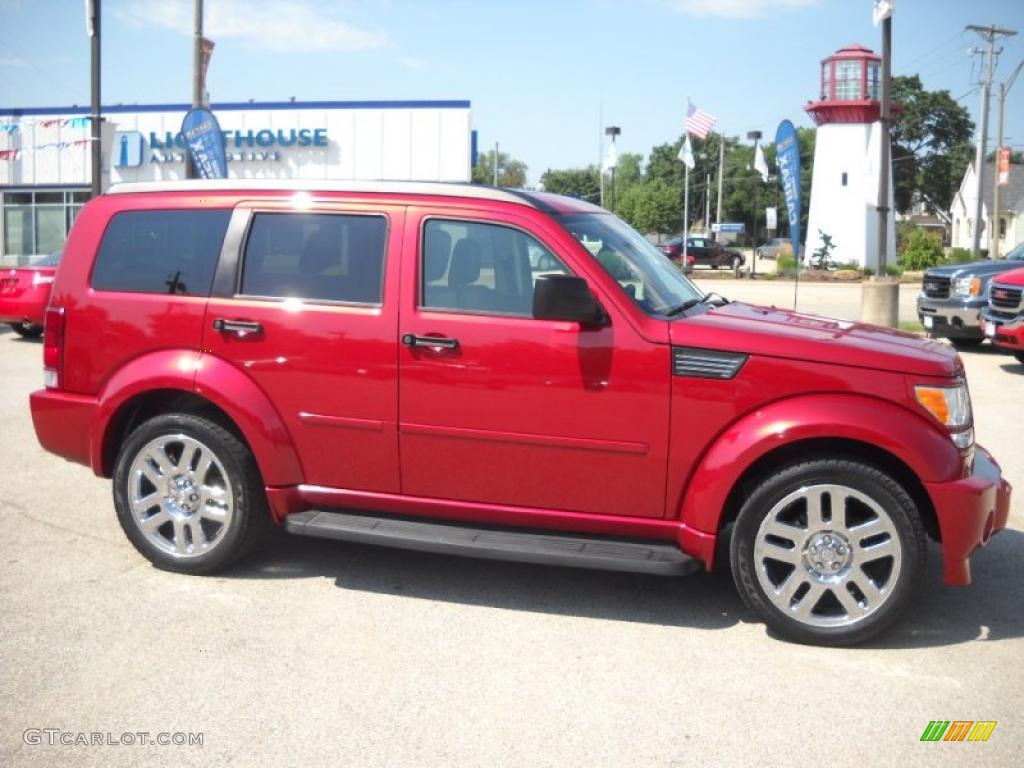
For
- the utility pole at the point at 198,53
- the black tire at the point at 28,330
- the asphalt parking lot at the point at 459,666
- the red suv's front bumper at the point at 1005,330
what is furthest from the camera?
the utility pole at the point at 198,53

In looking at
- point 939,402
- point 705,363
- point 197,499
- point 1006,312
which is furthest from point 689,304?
point 1006,312

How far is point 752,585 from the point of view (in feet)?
15.2

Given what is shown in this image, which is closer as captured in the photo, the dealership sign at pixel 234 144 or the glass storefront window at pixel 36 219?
the dealership sign at pixel 234 144

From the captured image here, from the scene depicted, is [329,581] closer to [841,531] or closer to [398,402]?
[398,402]

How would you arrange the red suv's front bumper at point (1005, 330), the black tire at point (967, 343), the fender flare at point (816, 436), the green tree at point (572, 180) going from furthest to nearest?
the green tree at point (572, 180)
the black tire at point (967, 343)
the red suv's front bumper at point (1005, 330)
the fender flare at point (816, 436)

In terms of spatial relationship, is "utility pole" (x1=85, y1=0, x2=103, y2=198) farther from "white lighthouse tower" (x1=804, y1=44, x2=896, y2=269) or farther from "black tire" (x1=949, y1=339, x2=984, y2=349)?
"white lighthouse tower" (x1=804, y1=44, x2=896, y2=269)

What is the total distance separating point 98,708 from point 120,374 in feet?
6.57

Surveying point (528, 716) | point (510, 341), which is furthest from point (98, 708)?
point (510, 341)

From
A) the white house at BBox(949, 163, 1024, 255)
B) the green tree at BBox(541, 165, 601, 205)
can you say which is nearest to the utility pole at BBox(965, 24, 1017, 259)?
the white house at BBox(949, 163, 1024, 255)

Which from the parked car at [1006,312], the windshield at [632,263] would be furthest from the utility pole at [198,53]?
the windshield at [632,263]

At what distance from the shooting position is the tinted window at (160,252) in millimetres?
5434

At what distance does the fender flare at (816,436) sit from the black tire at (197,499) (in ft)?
7.21

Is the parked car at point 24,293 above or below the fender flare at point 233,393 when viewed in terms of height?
above

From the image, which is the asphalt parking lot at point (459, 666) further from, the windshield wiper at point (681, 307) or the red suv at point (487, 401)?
the windshield wiper at point (681, 307)
